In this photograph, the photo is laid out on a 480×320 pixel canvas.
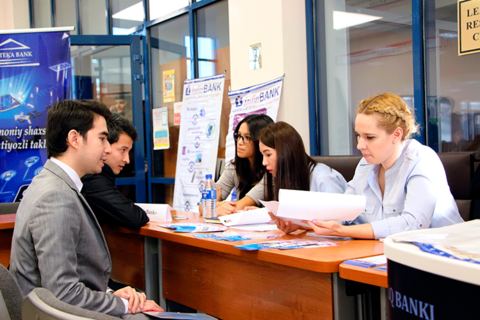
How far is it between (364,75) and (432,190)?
6.77 ft

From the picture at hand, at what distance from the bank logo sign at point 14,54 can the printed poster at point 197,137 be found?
161 centimetres

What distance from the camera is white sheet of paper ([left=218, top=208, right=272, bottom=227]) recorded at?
2207 mm

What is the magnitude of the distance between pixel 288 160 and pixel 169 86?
3.38m

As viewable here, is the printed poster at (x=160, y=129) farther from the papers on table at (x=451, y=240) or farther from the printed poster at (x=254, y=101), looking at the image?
the papers on table at (x=451, y=240)

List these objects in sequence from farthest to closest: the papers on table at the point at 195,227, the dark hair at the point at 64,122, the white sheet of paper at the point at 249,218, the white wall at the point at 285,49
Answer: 1. the white wall at the point at 285,49
2. the white sheet of paper at the point at 249,218
3. the papers on table at the point at 195,227
4. the dark hair at the point at 64,122

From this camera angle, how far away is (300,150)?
8.06 feet

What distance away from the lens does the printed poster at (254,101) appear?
3.89 meters

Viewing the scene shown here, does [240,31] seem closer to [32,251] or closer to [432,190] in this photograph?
[432,190]

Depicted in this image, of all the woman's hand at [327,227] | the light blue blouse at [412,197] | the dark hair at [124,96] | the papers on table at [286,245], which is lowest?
the papers on table at [286,245]

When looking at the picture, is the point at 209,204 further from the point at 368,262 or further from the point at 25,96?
the point at 25,96

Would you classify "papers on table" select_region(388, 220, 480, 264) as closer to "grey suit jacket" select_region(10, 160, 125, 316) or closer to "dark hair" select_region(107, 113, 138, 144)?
"grey suit jacket" select_region(10, 160, 125, 316)

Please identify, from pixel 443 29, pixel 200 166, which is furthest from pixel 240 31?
pixel 443 29

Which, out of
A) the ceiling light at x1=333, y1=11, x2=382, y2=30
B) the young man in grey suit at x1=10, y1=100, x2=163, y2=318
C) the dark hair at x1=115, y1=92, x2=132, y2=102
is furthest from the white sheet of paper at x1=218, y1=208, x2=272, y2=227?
the dark hair at x1=115, y1=92, x2=132, y2=102

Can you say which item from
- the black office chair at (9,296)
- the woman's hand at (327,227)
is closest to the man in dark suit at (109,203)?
the woman's hand at (327,227)
